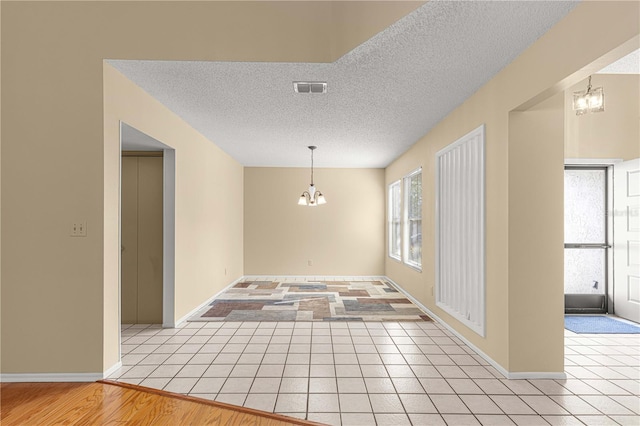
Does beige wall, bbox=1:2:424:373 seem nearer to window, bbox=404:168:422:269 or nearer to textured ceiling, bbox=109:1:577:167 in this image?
textured ceiling, bbox=109:1:577:167

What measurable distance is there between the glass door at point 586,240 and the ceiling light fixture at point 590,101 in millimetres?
1976

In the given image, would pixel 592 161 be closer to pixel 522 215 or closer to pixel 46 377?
pixel 522 215

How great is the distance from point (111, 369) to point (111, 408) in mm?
648

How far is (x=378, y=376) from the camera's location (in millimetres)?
3141

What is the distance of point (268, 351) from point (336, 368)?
2.54ft

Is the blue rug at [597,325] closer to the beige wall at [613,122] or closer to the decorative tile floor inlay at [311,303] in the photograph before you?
the decorative tile floor inlay at [311,303]

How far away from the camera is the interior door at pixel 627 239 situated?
194 inches

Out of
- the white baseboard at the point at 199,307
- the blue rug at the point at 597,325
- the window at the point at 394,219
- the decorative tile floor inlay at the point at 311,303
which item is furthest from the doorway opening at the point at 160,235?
the blue rug at the point at 597,325

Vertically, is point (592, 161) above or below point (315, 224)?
above

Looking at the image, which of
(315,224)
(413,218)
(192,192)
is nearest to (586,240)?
(413,218)

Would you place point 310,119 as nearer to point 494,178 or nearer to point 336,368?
point 494,178


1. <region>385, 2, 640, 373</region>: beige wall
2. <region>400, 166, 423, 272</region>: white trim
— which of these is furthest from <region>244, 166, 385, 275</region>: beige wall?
<region>385, 2, 640, 373</region>: beige wall

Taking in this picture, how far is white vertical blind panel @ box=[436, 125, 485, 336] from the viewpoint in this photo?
12.0ft

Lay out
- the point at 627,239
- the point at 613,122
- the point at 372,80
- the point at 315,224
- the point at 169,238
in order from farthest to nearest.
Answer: the point at 315,224, the point at 613,122, the point at 627,239, the point at 169,238, the point at 372,80
